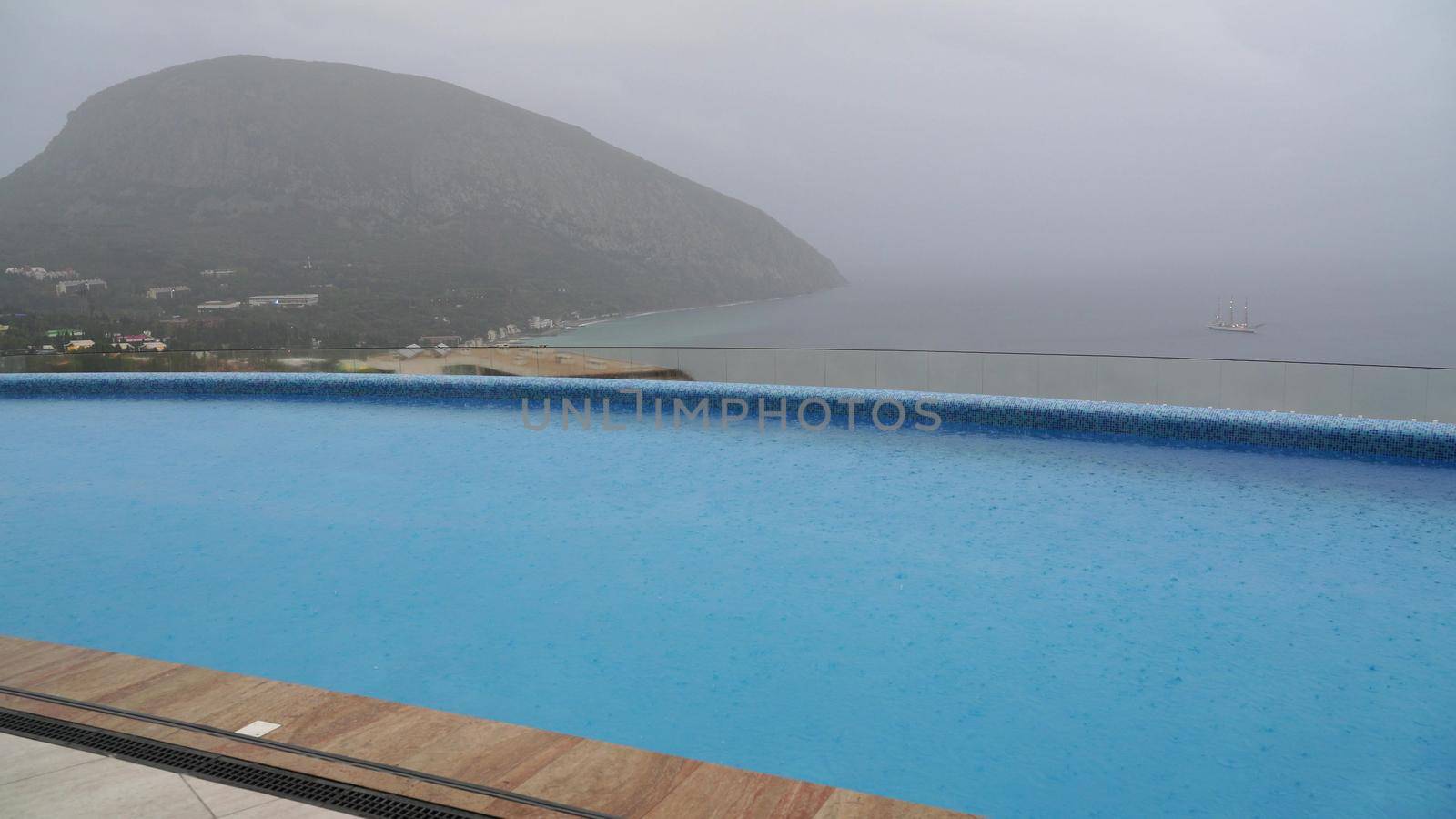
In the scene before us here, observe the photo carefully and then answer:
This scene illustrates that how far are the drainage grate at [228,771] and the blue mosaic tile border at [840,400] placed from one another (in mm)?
7044

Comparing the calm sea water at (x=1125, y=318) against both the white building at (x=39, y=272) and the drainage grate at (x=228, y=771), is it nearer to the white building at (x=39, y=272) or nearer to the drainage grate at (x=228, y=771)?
the white building at (x=39, y=272)

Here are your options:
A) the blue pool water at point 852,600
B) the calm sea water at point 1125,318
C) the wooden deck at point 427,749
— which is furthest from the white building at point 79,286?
the wooden deck at point 427,749

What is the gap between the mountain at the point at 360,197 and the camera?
4112 cm

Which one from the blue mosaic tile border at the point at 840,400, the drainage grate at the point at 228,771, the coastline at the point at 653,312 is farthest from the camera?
the coastline at the point at 653,312

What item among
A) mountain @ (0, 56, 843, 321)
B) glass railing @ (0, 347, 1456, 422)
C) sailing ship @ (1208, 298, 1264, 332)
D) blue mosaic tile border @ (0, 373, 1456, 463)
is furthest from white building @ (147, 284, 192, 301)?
sailing ship @ (1208, 298, 1264, 332)

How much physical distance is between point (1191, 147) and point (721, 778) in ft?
294

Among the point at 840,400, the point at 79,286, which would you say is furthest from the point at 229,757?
the point at 79,286

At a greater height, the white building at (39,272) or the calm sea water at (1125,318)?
A: the white building at (39,272)

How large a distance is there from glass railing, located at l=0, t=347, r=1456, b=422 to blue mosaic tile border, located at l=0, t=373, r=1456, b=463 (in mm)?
183

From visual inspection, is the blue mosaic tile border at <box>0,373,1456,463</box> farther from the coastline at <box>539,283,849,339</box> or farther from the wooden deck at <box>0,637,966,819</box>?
the coastline at <box>539,283,849,339</box>

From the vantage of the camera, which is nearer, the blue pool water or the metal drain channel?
the metal drain channel

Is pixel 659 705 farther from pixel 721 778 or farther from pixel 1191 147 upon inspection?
pixel 1191 147

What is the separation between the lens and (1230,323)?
7331 centimetres

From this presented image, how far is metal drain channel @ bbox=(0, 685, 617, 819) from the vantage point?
2.34m
